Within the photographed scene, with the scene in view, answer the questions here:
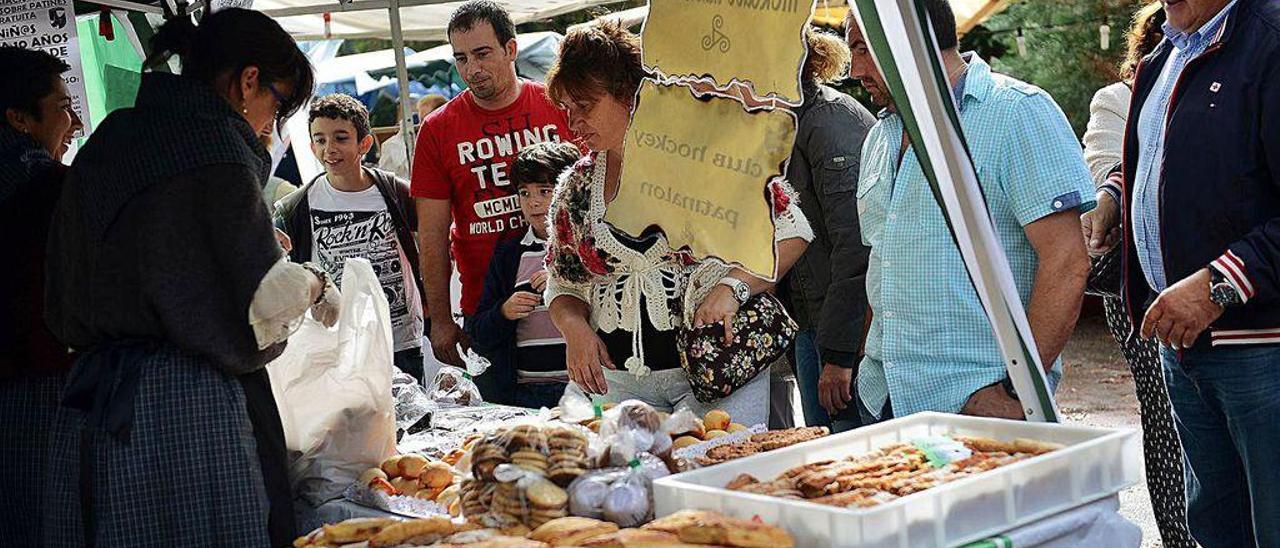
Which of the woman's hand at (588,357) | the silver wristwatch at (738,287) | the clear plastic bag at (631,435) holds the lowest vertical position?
the clear plastic bag at (631,435)

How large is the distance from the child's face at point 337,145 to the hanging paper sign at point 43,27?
2.99 feet

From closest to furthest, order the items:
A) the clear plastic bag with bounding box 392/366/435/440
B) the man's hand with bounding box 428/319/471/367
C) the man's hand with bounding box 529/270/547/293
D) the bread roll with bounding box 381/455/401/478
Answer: the bread roll with bounding box 381/455/401/478 < the clear plastic bag with bounding box 392/366/435/440 < the man's hand with bounding box 529/270/547/293 < the man's hand with bounding box 428/319/471/367

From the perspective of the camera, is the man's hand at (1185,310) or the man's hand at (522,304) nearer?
the man's hand at (1185,310)

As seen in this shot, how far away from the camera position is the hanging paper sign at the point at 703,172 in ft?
8.75

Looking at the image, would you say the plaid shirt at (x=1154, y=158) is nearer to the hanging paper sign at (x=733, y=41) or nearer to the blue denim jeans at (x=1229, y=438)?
the blue denim jeans at (x=1229, y=438)

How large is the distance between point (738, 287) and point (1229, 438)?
1184mm

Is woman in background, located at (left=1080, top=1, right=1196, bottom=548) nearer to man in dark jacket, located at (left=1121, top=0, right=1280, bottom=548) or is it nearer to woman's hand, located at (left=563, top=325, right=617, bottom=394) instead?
man in dark jacket, located at (left=1121, top=0, right=1280, bottom=548)

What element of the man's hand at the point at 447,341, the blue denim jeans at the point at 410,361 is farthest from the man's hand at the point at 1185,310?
the blue denim jeans at the point at 410,361

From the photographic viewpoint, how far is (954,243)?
2.78m

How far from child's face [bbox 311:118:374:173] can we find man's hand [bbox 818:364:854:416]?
2.31 m

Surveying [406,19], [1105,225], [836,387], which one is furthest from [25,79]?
[406,19]

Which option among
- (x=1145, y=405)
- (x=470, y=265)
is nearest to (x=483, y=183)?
(x=470, y=265)

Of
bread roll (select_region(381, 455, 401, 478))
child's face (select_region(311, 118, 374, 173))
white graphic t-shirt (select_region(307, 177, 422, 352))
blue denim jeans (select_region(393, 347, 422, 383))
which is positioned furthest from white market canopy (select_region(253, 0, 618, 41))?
bread roll (select_region(381, 455, 401, 478))

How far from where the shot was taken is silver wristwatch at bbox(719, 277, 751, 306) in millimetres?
2986
